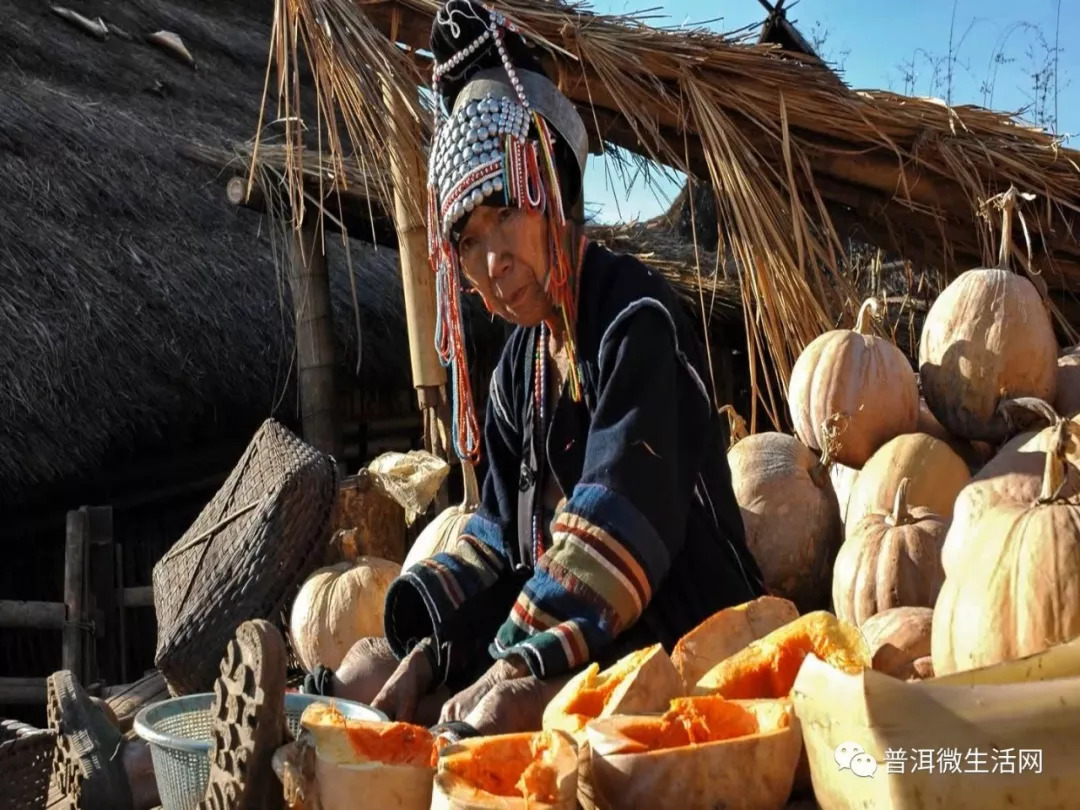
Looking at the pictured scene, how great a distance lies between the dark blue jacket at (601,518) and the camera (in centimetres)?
228

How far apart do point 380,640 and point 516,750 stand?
4.35ft

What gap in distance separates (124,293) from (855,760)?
666 cm

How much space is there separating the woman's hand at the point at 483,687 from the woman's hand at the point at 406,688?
313 millimetres

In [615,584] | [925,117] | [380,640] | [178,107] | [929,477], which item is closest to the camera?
[615,584]

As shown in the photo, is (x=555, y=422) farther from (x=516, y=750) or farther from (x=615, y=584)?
(x=516, y=750)

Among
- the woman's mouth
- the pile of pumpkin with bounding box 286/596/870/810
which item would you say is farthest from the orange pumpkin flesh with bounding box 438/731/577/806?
the woman's mouth

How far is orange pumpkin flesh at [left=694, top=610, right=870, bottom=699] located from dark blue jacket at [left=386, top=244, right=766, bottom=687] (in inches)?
17.3

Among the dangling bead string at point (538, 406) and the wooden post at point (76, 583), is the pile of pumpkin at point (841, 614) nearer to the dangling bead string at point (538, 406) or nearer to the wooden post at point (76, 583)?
the dangling bead string at point (538, 406)

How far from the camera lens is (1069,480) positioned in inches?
93.9

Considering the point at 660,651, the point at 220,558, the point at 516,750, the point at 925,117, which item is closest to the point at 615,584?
the point at 660,651

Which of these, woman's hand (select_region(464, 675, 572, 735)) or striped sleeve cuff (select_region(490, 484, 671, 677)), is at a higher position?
striped sleeve cuff (select_region(490, 484, 671, 677))

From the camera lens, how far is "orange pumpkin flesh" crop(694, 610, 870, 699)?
1815 mm

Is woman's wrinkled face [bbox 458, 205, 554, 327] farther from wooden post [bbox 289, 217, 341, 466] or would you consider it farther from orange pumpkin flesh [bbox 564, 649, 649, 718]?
wooden post [bbox 289, 217, 341, 466]

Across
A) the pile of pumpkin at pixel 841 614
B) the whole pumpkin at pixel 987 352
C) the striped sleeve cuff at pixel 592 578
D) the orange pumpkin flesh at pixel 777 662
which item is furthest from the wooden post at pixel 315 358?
the orange pumpkin flesh at pixel 777 662
